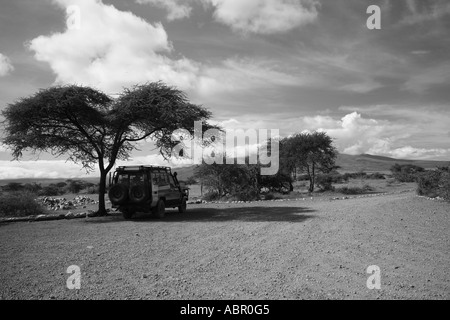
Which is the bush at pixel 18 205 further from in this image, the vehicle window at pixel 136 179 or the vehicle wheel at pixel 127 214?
the vehicle window at pixel 136 179

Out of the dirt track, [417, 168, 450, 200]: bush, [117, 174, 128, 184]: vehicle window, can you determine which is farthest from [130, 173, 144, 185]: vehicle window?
[417, 168, 450, 200]: bush

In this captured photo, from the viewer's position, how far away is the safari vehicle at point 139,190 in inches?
544

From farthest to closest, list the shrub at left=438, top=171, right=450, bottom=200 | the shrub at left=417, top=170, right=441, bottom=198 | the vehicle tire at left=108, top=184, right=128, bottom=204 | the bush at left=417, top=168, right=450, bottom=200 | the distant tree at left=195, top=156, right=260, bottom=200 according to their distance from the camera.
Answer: the distant tree at left=195, top=156, right=260, bottom=200 < the shrub at left=417, top=170, right=441, bottom=198 < the bush at left=417, top=168, right=450, bottom=200 < the shrub at left=438, top=171, right=450, bottom=200 < the vehicle tire at left=108, top=184, right=128, bottom=204

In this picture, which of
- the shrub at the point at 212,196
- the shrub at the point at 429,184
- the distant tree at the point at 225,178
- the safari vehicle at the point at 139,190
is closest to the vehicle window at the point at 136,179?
the safari vehicle at the point at 139,190

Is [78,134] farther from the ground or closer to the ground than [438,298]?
farther from the ground

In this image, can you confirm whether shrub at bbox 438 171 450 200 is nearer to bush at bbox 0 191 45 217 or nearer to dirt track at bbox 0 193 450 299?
dirt track at bbox 0 193 450 299

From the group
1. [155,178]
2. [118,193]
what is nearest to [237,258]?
[155,178]

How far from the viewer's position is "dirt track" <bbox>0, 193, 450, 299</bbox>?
537cm
